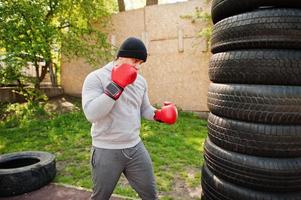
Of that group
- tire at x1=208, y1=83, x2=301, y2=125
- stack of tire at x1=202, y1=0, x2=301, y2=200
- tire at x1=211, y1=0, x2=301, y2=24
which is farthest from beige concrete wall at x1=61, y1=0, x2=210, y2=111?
tire at x1=208, y1=83, x2=301, y2=125

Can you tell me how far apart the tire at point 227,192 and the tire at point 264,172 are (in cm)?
4

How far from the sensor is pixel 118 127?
251 cm

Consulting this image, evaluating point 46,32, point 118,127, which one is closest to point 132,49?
point 118,127

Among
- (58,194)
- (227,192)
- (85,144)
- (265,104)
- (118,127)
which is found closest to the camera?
(265,104)

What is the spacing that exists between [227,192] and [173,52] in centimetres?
709

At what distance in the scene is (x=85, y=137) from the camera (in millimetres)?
6574

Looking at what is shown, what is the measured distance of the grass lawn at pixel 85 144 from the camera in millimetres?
4289

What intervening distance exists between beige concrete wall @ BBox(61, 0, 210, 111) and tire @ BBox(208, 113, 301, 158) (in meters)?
6.50

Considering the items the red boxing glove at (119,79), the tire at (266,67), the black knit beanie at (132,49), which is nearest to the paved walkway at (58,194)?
the red boxing glove at (119,79)

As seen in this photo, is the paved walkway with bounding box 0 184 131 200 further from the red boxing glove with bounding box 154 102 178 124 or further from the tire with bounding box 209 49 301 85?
the tire with bounding box 209 49 301 85

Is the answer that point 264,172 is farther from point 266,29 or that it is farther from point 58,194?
point 58,194

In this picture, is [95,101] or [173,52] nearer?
[95,101]

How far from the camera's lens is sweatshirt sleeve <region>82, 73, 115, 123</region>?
223 centimetres

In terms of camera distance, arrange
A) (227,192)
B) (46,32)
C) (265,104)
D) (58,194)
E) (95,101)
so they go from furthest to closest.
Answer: (46,32) → (58,194) → (227,192) → (265,104) → (95,101)
